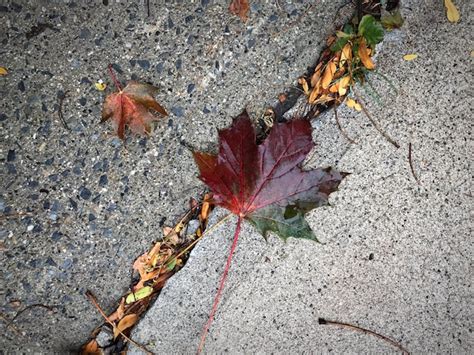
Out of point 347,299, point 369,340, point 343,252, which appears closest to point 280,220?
point 343,252

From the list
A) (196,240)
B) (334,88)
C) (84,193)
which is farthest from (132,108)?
(334,88)

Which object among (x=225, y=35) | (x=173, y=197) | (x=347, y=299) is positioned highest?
(x=225, y=35)

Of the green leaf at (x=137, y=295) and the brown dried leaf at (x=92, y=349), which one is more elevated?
the green leaf at (x=137, y=295)

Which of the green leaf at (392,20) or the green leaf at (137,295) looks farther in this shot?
the green leaf at (137,295)

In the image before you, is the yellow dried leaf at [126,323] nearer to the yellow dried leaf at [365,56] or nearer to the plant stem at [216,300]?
the plant stem at [216,300]

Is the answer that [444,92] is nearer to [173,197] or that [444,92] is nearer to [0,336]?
[173,197]

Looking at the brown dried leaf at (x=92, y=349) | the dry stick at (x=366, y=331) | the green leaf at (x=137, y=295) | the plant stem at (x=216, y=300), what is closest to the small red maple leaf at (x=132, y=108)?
the plant stem at (x=216, y=300)
